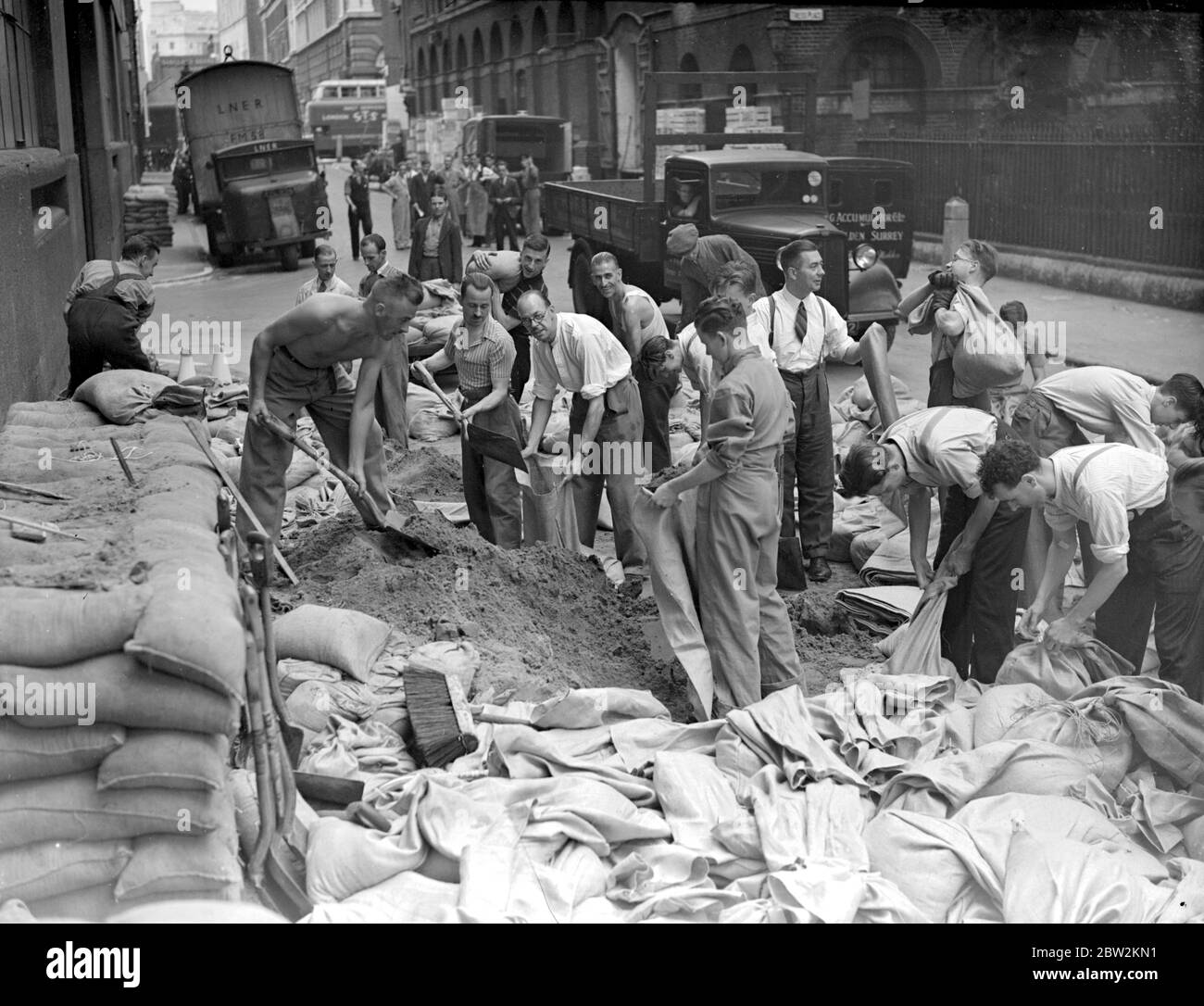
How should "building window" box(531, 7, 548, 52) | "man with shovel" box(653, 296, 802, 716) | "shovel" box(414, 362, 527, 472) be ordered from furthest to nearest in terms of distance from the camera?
1. "building window" box(531, 7, 548, 52)
2. "shovel" box(414, 362, 527, 472)
3. "man with shovel" box(653, 296, 802, 716)

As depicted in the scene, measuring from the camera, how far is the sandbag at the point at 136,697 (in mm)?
3533

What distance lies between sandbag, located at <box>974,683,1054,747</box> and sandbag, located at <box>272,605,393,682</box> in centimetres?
235

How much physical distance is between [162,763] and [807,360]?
453 centimetres

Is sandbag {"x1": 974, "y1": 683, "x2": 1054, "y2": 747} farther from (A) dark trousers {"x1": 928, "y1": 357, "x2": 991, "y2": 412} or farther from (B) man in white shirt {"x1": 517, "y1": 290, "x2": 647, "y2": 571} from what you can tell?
(B) man in white shirt {"x1": 517, "y1": 290, "x2": 647, "y2": 571}

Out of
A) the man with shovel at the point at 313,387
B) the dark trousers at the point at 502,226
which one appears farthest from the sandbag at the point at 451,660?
the dark trousers at the point at 502,226

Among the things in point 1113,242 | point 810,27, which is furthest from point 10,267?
point 810,27

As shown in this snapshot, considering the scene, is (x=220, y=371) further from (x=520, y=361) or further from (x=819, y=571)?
(x=819, y=571)

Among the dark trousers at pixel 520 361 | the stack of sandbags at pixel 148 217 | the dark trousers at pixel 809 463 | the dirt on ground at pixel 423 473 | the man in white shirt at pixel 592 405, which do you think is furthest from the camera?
the stack of sandbags at pixel 148 217

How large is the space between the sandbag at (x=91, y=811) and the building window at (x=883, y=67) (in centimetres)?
2188

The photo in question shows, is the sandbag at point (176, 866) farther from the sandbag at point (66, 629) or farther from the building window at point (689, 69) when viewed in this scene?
the building window at point (689, 69)

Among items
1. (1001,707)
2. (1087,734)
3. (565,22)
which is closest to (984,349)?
(1001,707)

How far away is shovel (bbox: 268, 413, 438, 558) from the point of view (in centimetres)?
656

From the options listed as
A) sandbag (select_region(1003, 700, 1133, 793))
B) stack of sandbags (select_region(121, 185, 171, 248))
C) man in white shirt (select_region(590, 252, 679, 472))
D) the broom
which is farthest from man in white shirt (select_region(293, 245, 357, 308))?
stack of sandbags (select_region(121, 185, 171, 248))

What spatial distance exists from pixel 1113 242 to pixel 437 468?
11.6m
